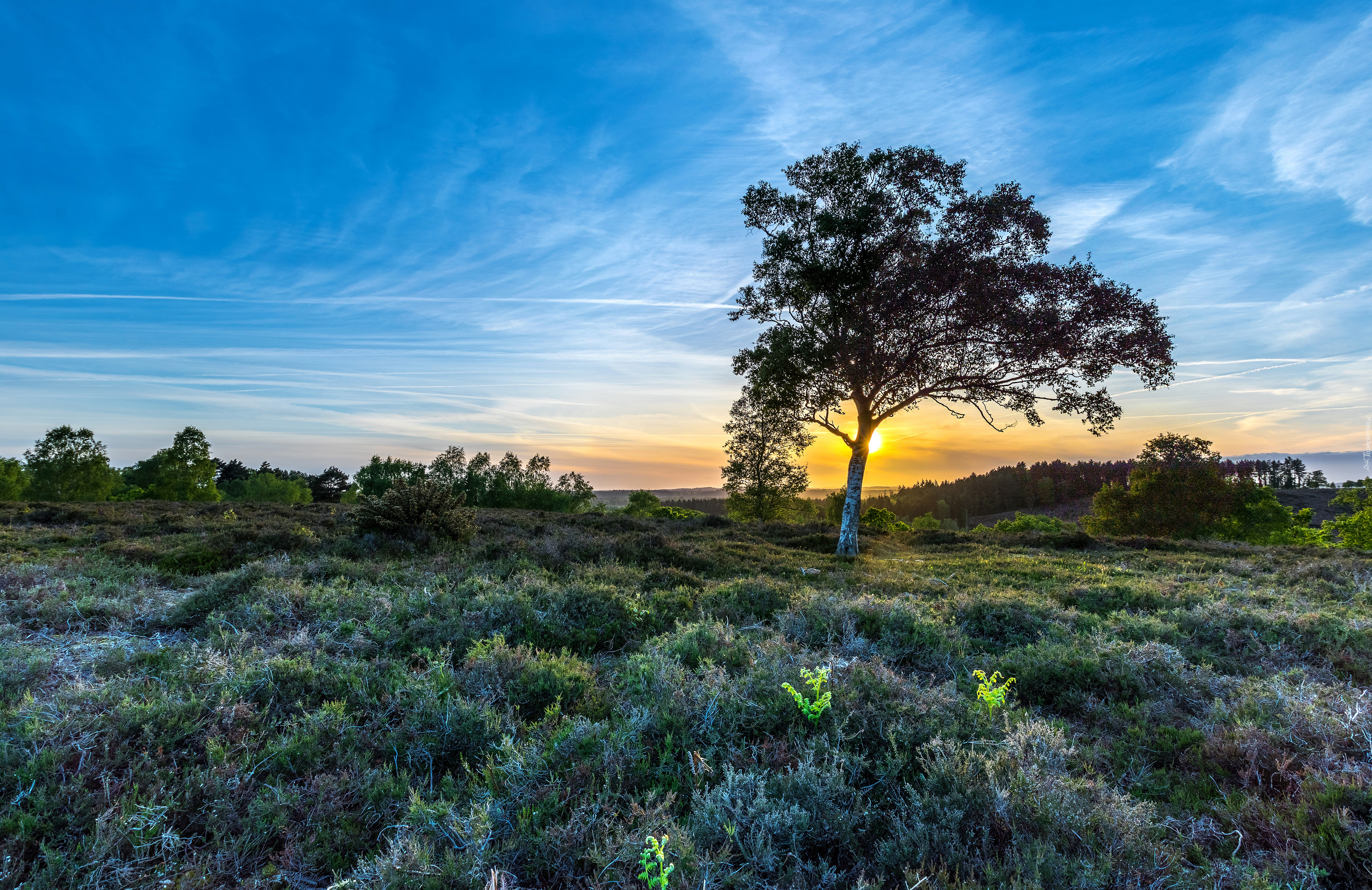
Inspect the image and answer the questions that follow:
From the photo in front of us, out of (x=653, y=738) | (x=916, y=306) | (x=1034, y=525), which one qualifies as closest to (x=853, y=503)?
(x=916, y=306)

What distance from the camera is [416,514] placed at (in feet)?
39.5

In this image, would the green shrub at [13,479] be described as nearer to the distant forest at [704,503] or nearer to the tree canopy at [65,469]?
the tree canopy at [65,469]

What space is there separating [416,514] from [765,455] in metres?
15.3

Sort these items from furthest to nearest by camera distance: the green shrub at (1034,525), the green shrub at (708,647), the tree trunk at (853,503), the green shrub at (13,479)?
1. the green shrub at (13,479)
2. the green shrub at (1034,525)
3. the tree trunk at (853,503)
4. the green shrub at (708,647)

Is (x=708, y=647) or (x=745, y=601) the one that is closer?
(x=708, y=647)

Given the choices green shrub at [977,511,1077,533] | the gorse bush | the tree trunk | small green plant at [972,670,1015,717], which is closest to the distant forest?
green shrub at [977,511,1077,533]

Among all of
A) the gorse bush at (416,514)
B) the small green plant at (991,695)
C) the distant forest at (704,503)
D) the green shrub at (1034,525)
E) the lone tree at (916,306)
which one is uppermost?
the lone tree at (916,306)

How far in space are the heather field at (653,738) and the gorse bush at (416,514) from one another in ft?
12.2

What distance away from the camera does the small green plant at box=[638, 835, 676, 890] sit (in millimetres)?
2494

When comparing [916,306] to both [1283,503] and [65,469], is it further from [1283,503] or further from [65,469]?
[65,469]

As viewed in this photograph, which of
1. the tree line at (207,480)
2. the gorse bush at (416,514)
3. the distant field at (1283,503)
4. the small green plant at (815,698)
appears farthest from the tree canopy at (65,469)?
the distant field at (1283,503)

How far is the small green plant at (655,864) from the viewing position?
249 cm

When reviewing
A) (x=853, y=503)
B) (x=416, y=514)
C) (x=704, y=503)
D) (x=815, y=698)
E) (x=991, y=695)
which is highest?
(x=853, y=503)

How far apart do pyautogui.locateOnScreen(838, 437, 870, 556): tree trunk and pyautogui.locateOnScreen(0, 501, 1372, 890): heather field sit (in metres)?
7.90
